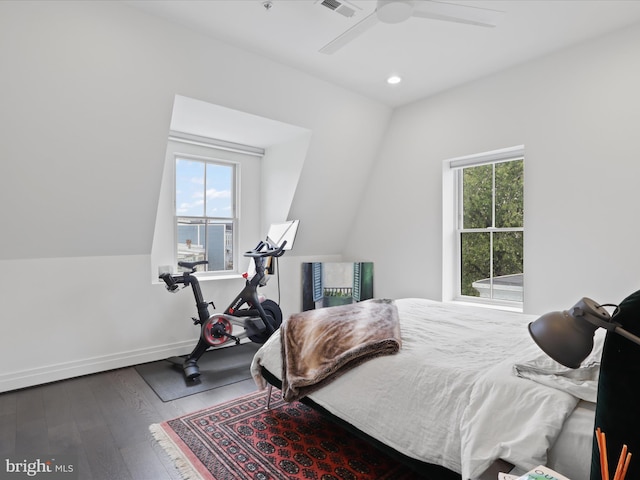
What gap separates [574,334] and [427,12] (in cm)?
186

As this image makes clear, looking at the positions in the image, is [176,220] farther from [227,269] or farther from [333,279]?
[333,279]

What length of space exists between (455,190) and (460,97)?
948mm

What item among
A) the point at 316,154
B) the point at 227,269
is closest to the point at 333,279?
the point at 227,269

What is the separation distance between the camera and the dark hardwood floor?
1982mm

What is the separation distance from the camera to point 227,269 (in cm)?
446

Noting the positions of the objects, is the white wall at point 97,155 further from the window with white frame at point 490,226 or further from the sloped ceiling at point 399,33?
the window with white frame at point 490,226

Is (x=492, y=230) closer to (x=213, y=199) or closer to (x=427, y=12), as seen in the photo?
A: (x=427, y=12)

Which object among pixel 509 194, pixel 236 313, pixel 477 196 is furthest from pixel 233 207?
pixel 509 194

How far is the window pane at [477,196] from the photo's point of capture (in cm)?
380

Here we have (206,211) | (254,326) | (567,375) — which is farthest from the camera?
(206,211)

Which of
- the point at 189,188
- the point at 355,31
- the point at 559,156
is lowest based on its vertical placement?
the point at 189,188

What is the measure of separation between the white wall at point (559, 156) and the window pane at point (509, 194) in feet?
0.90

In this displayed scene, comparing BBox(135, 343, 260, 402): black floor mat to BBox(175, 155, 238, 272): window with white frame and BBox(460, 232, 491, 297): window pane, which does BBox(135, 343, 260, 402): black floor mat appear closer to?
BBox(175, 155, 238, 272): window with white frame

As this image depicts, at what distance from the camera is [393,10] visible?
2.03 metres
